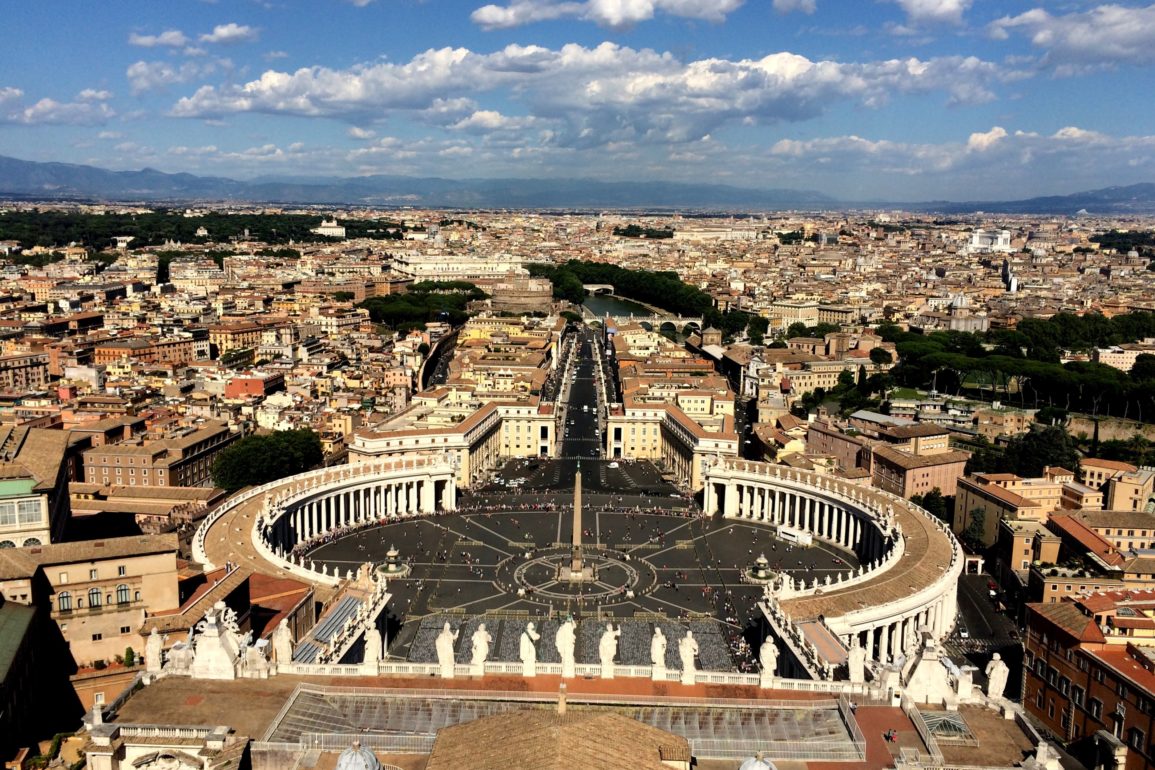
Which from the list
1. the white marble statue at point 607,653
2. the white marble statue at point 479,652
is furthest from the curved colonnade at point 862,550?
the white marble statue at point 479,652

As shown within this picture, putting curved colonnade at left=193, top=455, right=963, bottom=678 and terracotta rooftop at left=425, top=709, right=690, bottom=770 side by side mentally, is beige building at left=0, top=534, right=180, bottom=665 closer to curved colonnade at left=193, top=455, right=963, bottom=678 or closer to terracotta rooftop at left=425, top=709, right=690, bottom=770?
curved colonnade at left=193, top=455, right=963, bottom=678

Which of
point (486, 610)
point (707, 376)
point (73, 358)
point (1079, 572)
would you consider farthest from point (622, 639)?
point (73, 358)

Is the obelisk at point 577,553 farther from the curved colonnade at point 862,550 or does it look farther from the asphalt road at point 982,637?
the asphalt road at point 982,637

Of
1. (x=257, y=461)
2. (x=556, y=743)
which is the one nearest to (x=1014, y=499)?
(x=556, y=743)

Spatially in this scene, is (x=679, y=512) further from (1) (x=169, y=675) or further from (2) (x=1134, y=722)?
(1) (x=169, y=675)

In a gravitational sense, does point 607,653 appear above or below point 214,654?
below

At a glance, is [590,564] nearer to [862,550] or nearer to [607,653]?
[862,550]
